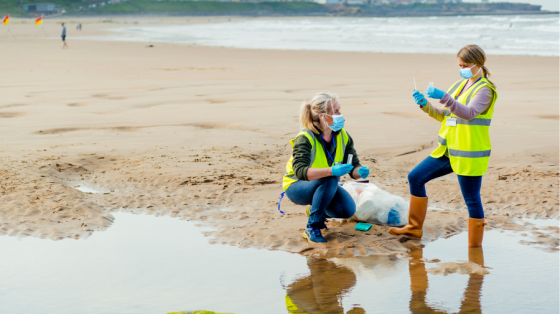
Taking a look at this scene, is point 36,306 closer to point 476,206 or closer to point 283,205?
point 283,205

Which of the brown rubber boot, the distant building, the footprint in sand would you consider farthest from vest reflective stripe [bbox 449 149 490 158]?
the distant building

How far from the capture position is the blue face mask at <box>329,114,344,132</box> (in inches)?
159

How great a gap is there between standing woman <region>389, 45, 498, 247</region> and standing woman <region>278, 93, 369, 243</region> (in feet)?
2.02

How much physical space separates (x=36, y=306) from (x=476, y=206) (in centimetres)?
309

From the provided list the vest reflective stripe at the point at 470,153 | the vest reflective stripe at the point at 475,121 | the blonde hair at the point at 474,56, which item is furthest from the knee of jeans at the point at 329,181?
the blonde hair at the point at 474,56

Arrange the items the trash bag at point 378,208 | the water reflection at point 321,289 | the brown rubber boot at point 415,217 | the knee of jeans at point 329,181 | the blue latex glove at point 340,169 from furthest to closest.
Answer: the trash bag at point 378,208 < the brown rubber boot at point 415,217 < the knee of jeans at point 329,181 < the blue latex glove at point 340,169 < the water reflection at point 321,289

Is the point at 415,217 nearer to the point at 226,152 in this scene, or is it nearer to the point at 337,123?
the point at 337,123

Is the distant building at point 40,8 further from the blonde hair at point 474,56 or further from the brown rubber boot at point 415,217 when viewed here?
the blonde hair at point 474,56

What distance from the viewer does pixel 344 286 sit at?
11.9 ft

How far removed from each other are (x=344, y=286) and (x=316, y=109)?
1.29 meters

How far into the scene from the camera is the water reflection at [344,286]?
131 inches

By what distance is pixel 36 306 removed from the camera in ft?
10.8

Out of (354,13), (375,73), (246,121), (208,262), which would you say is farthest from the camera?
(354,13)

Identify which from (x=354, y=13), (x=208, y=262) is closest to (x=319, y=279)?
(x=208, y=262)
